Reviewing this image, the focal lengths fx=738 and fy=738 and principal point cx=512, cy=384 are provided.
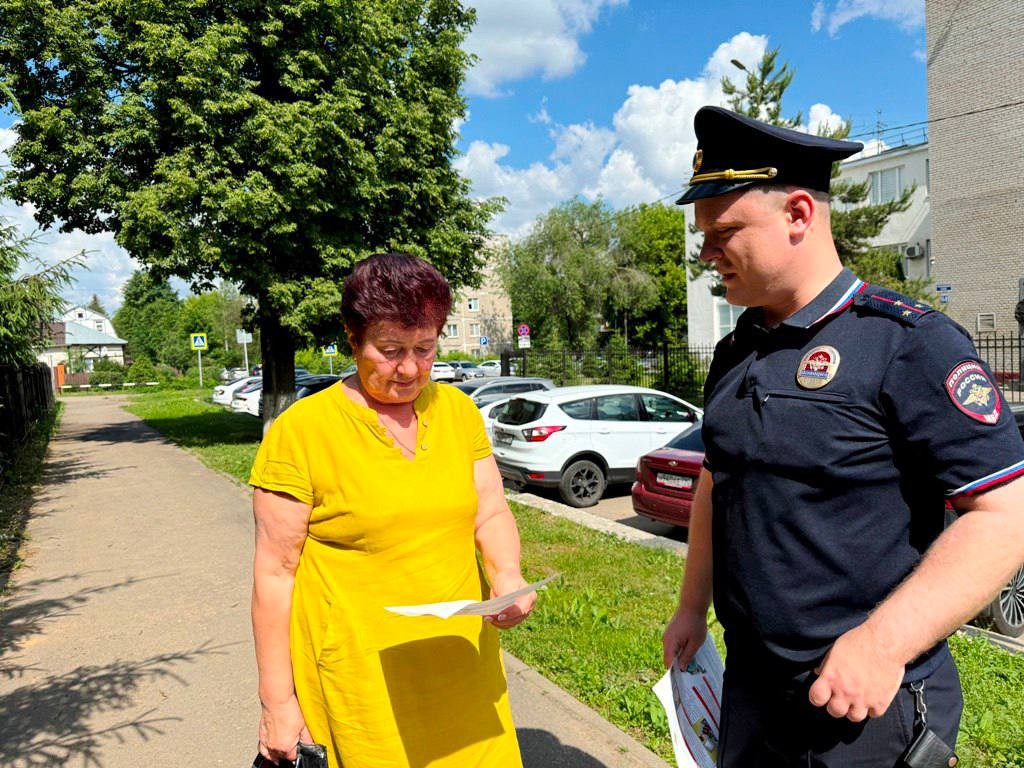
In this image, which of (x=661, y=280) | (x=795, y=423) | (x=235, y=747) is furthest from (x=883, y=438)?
(x=661, y=280)

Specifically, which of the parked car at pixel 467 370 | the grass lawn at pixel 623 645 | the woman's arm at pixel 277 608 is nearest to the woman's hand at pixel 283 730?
the woman's arm at pixel 277 608

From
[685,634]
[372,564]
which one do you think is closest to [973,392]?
[685,634]

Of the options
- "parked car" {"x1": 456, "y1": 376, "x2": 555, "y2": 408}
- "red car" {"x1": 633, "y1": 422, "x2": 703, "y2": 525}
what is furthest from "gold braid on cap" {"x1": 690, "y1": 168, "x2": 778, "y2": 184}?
"parked car" {"x1": 456, "y1": 376, "x2": 555, "y2": 408}

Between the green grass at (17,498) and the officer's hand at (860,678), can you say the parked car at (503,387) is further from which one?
the officer's hand at (860,678)

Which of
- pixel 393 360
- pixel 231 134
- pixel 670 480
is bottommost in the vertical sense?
pixel 670 480

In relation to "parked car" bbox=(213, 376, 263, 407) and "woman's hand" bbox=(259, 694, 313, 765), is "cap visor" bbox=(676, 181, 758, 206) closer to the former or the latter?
"woman's hand" bbox=(259, 694, 313, 765)

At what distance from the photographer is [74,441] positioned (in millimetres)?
19375

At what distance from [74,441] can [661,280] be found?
49.4m

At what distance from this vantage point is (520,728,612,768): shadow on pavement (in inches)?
135

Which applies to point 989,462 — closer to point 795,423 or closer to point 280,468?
point 795,423

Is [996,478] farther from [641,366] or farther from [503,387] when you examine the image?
[641,366]

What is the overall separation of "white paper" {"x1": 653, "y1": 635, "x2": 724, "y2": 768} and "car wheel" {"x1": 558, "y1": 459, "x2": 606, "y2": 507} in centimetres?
864

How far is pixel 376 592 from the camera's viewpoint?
2.00 m

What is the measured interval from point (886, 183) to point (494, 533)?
40.9 metres
